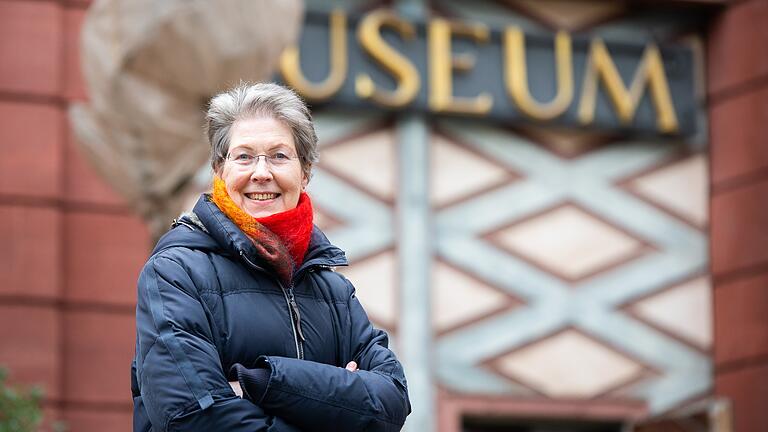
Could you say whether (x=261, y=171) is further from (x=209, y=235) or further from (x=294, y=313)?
(x=294, y=313)

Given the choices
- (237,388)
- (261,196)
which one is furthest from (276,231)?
(237,388)

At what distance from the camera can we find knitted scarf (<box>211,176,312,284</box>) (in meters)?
3.09

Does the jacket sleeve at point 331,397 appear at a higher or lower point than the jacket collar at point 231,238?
lower

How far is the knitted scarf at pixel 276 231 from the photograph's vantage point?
3.09m

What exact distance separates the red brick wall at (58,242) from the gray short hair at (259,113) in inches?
241

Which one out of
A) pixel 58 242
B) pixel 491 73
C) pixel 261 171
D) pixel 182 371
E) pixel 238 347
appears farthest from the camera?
pixel 491 73

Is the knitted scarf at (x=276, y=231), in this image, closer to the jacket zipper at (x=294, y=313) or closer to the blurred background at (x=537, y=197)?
the jacket zipper at (x=294, y=313)

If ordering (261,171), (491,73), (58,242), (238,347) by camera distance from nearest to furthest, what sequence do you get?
(238,347)
(261,171)
(58,242)
(491,73)

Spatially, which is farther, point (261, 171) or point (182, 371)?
point (261, 171)

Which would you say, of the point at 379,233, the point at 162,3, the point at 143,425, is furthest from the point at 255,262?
the point at 379,233

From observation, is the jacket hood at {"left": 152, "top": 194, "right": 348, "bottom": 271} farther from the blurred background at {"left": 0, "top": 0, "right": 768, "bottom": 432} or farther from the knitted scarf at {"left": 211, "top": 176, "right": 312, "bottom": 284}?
the blurred background at {"left": 0, "top": 0, "right": 768, "bottom": 432}

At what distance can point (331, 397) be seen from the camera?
2975mm

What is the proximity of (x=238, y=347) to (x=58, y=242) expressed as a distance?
648cm

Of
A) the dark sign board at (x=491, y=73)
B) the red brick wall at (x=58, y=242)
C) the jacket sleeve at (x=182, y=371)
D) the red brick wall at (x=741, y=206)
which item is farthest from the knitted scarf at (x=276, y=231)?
the red brick wall at (x=741, y=206)
